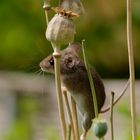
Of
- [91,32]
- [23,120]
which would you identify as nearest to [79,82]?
[23,120]

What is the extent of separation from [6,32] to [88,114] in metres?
2.32

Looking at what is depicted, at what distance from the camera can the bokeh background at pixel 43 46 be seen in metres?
2.82

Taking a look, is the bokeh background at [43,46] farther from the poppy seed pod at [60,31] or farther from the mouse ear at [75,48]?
the poppy seed pod at [60,31]

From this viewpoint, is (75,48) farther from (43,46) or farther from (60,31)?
(43,46)

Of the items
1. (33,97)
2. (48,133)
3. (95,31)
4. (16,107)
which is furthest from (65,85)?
(95,31)

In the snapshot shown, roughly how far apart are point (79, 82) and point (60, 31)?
11 cm

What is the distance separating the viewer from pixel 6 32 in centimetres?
319

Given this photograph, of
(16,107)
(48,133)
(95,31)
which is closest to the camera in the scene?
(48,133)

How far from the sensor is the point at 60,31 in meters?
0.80

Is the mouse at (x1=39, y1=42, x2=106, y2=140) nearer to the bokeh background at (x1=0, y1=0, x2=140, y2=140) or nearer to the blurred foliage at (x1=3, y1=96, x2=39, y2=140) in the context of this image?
the blurred foliage at (x1=3, y1=96, x2=39, y2=140)

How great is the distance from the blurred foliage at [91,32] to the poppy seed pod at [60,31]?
2148 millimetres

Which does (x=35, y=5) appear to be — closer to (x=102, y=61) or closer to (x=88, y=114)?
(x=102, y=61)

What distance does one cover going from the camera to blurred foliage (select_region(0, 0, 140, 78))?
126 inches

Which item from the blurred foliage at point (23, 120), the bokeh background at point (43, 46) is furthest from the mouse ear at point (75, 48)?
the bokeh background at point (43, 46)
